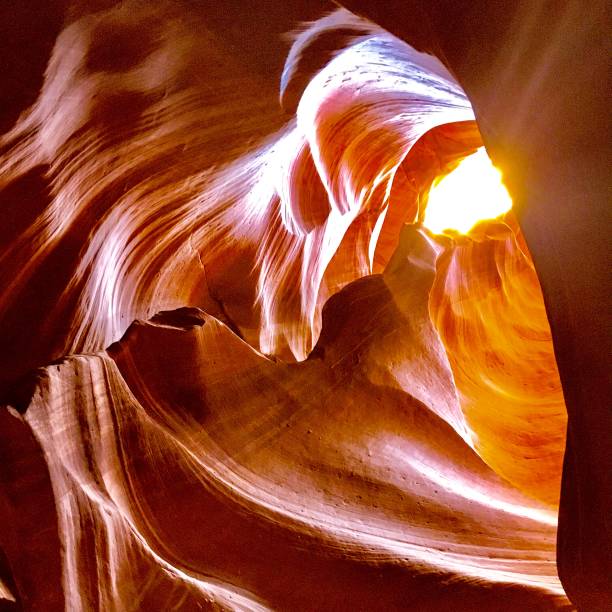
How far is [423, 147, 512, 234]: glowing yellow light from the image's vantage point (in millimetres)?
7648

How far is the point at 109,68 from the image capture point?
252 centimetres

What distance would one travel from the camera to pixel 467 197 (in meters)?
8.22

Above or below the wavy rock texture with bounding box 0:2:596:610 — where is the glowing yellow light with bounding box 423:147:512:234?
below

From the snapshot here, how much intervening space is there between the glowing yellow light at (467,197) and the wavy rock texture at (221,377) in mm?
2903

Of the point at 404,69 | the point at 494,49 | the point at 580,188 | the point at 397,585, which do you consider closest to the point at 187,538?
the point at 397,585

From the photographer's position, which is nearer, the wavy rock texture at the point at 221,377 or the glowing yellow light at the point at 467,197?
the wavy rock texture at the point at 221,377

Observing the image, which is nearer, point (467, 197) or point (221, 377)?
point (221, 377)

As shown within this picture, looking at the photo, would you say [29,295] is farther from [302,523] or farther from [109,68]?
[302,523]

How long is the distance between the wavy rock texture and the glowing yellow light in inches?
114

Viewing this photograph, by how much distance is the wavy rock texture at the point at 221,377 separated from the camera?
2354 millimetres

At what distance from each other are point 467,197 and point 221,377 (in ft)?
19.7

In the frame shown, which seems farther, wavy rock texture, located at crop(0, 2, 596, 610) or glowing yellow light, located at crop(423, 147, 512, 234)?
glowing yellow light, located at crop(423, 147, 512, 234)

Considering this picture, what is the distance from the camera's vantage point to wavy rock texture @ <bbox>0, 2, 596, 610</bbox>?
2.35m

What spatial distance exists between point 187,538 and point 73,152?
75.3 inches
